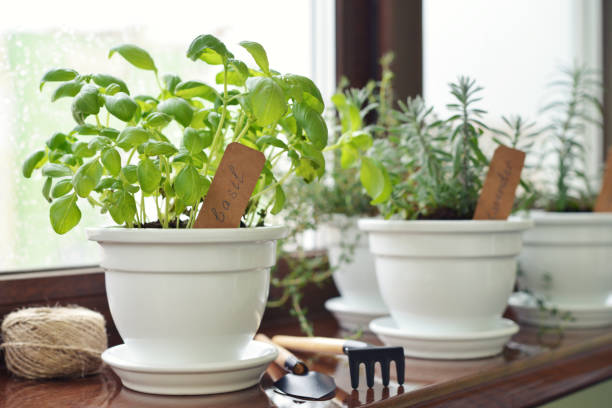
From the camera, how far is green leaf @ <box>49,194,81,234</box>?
2.06 ft

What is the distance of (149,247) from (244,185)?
111mm

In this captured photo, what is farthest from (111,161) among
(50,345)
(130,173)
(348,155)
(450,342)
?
(450,342)

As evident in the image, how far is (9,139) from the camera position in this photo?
0.91m

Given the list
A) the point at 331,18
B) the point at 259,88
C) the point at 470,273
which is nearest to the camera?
the point at 259,88

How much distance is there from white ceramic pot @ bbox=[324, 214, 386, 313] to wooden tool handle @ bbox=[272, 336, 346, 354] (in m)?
0.19

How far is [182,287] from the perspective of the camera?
64 centimetres

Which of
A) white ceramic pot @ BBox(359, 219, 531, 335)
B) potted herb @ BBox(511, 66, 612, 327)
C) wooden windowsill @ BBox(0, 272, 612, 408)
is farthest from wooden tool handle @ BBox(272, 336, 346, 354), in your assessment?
potted herb @ BBox(511, 66, 612, 327)

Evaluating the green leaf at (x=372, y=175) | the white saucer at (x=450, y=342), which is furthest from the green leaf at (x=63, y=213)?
the white saucer at (x=450, y=342)

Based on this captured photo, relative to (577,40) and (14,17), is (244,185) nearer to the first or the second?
(14,17)

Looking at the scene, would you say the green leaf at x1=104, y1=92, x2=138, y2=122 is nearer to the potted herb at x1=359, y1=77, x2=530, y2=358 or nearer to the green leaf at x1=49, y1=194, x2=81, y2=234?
the green leaf at x1=49, y1=194, x2=81, y2=234

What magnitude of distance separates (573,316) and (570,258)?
0.10m

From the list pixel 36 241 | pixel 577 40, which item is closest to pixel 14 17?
pixel 36 241

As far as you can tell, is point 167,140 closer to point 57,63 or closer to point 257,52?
point 257,52

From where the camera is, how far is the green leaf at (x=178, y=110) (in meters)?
0.67
